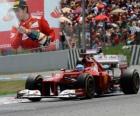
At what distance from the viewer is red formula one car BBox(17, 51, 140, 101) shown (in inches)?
771

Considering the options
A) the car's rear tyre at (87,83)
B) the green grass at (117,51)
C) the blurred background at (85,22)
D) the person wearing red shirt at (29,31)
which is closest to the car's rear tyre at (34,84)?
the car's rear tyre at (87,83)

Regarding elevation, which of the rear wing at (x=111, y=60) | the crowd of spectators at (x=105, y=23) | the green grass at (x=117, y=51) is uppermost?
the crowd of spectators at (x=105, y=23)

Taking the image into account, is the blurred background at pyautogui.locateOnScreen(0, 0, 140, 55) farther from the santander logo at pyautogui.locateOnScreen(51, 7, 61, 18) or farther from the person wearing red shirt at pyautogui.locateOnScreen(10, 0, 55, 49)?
the person wearing red shirt at pyautogui.locateOnScreen(10, 0, 55, 49)

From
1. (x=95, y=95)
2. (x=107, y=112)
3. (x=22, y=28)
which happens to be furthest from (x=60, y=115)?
(x=22, y=28)

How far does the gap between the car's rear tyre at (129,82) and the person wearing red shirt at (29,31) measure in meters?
16.0

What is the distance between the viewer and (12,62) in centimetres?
3500

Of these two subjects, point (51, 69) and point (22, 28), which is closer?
point (51, 69)

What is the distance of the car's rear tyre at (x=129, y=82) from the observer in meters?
21.2

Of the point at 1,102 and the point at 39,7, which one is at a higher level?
the point at 39,7

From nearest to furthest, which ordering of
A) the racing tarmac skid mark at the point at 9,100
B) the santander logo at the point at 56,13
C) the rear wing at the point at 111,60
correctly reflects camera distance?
1. the racing tarmac skid mark at the point at 9,100
2. the rear wing at the point at 111,60
3. the santander logo at the point at 56,13

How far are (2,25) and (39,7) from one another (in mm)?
2357

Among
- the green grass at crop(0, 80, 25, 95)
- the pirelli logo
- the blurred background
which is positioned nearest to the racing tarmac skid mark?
the green grass at crop(0, 80, 25, 95)

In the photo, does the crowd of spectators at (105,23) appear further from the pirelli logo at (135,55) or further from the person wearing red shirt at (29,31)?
the person wearing red shirt at (29,31)

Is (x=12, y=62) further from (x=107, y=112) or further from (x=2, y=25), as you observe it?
(x=107, y=112)
